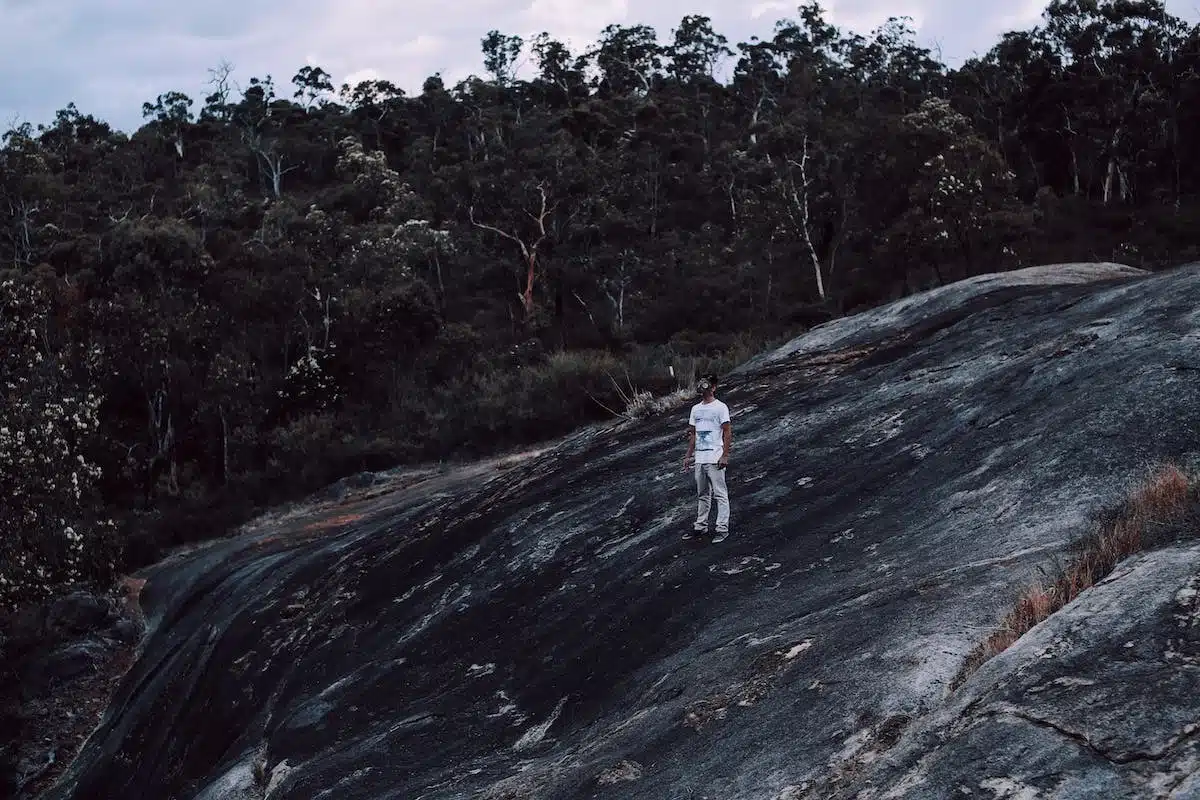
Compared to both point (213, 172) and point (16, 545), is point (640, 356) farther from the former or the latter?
point (213, 172)

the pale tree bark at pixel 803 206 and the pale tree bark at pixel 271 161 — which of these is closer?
the pale tree bark at pixel 803 206

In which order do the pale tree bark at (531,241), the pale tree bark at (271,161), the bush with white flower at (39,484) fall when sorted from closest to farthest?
the bush with white flower at (39,484) < the pale tree bark at (531,241) < the pale tree bark at (271,161)

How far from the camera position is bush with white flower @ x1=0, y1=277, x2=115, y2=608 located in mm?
22172

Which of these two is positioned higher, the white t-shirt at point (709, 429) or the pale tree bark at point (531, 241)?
the pale tree bark at point (531, 241)

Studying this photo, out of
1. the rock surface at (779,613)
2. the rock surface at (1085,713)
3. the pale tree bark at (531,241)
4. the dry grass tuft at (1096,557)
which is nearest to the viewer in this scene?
the rock surface at (1085,713)

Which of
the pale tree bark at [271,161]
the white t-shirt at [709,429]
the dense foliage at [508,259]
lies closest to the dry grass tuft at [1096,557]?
the white t-shirt at [709,429]

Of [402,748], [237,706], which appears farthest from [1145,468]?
[237,706]

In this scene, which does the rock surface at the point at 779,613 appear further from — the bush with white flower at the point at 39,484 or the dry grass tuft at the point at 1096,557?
the bush with white flower at the point at 39,484

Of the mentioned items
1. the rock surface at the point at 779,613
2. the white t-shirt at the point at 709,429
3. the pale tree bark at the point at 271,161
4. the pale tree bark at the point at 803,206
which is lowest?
the rock surface at the point at 779,613

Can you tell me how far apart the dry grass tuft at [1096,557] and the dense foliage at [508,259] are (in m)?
17.7

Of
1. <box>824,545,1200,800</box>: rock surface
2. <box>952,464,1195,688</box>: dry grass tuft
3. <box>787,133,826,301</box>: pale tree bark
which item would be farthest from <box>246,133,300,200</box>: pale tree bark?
<box>824,545,1200,800</box>: rock surface

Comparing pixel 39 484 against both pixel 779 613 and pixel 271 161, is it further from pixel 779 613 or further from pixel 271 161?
pixel 271 161

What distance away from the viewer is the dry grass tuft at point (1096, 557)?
19.1ft

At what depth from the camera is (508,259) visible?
156 feet
